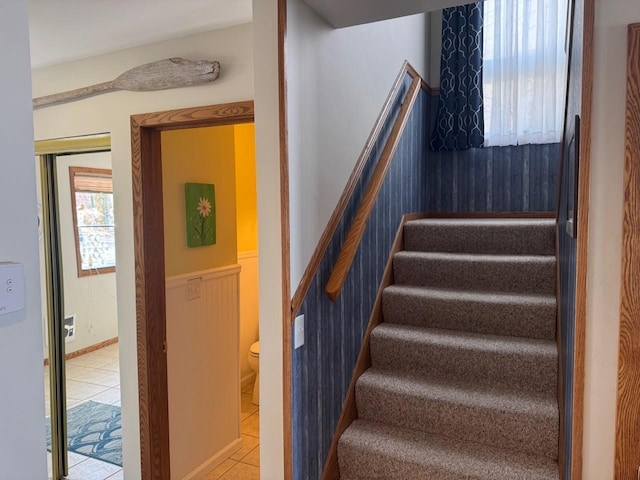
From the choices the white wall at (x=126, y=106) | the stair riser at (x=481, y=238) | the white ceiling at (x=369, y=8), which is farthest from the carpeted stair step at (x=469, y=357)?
the white ceiling at (x=369, y=8)

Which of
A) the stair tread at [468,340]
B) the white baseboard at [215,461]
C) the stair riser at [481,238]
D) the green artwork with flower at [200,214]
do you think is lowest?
the white baseboard at [215,461]

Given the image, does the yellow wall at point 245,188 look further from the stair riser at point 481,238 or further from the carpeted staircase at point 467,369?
the carpeted staircase at point 467,369

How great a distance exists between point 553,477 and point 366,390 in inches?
34.2

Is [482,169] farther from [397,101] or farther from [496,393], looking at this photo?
[496,393]

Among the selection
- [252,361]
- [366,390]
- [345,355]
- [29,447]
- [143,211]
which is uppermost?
[143,211]

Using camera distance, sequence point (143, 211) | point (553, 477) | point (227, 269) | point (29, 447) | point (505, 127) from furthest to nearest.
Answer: point (505, 127) → point (227, 269) → point (143, 211) → point (553, 477) → point (29, 447)

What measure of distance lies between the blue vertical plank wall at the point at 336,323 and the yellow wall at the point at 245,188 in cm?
153

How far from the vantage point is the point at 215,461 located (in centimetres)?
294

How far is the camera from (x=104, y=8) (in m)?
1.89

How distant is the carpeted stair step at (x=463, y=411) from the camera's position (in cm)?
200

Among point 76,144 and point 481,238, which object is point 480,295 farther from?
point 76,144

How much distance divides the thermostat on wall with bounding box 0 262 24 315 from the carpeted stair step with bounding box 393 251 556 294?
7.49 ft

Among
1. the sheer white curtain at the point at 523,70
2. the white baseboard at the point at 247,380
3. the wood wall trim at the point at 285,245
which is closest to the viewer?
the wood wall trim at the point at 285,245

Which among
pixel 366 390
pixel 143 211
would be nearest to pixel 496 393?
pixel 366 390
